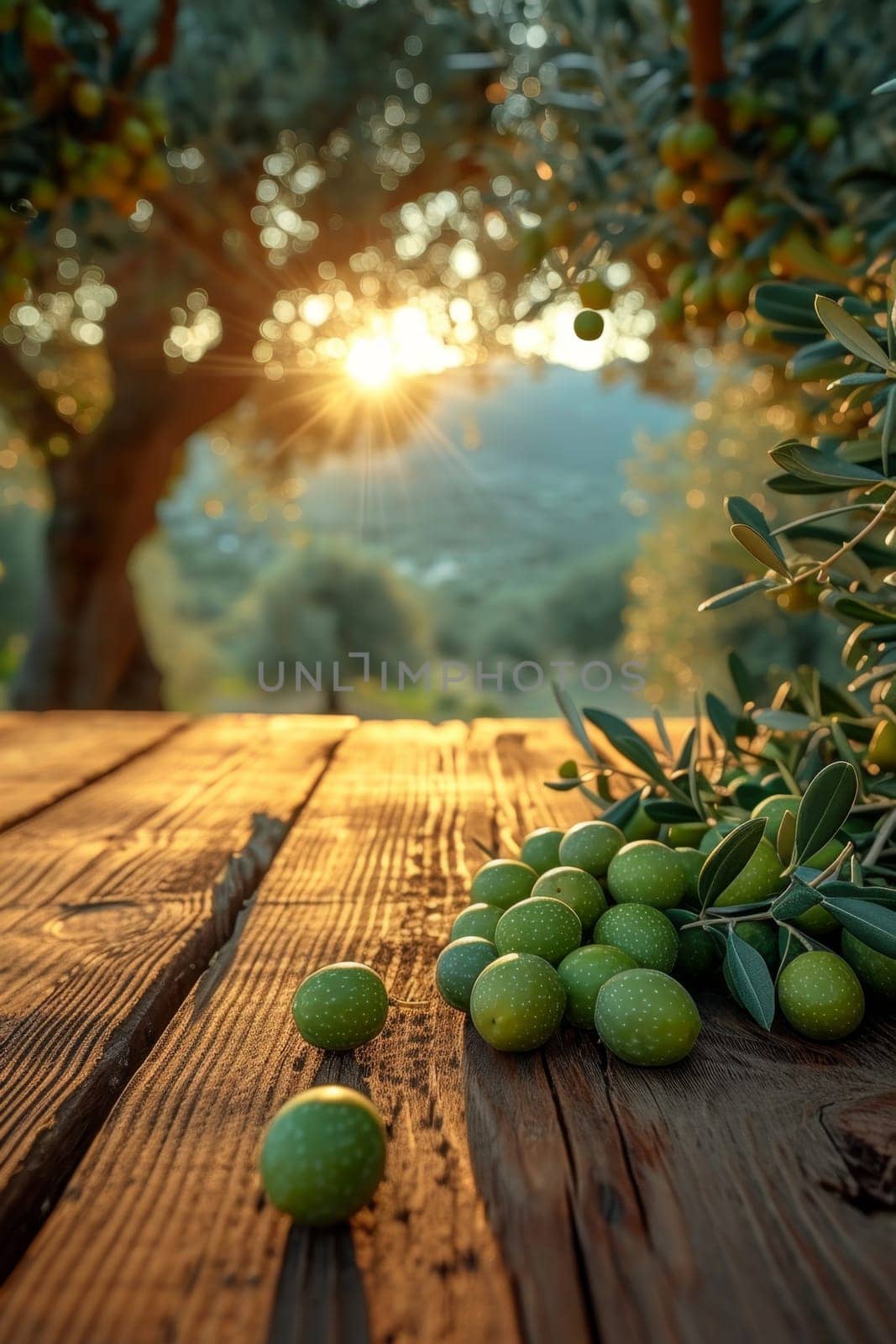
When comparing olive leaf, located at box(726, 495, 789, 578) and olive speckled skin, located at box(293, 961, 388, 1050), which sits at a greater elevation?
olive leaf, located at box(726, 495, 789, 578)

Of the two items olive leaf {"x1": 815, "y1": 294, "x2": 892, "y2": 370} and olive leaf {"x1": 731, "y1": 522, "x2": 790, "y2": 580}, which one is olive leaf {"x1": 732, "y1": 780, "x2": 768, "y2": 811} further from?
olive leaf {"x1": 815, "y1": 294, "x2": 892, "y2": 370}

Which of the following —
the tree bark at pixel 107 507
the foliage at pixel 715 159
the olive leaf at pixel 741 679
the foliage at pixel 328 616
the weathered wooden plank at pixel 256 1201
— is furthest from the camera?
the foliage at pixel 328 616

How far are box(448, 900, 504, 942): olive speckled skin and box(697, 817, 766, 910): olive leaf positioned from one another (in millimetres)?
220

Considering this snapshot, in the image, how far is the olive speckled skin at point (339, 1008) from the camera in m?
0.82

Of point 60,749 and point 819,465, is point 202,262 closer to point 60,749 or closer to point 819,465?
point 60,749

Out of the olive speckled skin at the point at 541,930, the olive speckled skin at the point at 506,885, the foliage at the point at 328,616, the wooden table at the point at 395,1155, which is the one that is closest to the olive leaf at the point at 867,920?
the wooden table at the point at 395,1155

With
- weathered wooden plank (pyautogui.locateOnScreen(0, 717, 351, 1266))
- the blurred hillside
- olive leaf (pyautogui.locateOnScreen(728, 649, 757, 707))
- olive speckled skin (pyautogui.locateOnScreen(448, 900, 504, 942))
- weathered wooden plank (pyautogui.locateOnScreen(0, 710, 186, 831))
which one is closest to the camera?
weathered wooden plank (pyautogui.locateOnScreen(0, 717, 351, 1266))

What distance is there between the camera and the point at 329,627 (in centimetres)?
1478

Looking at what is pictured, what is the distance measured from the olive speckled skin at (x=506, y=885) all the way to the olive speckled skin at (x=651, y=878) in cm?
11

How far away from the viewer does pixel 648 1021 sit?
79cm

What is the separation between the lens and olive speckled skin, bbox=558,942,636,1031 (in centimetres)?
87

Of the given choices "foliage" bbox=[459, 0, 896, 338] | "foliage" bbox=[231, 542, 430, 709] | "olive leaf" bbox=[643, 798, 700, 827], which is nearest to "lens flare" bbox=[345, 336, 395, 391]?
"foliage" bbox=[459, 0, 896, 338]

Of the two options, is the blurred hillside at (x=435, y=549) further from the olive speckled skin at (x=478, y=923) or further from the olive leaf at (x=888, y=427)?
the olive speckled skin at (x=478, y=923)

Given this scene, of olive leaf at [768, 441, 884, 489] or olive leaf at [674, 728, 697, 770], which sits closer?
olive leaf at [768, 441, 884, 489]
